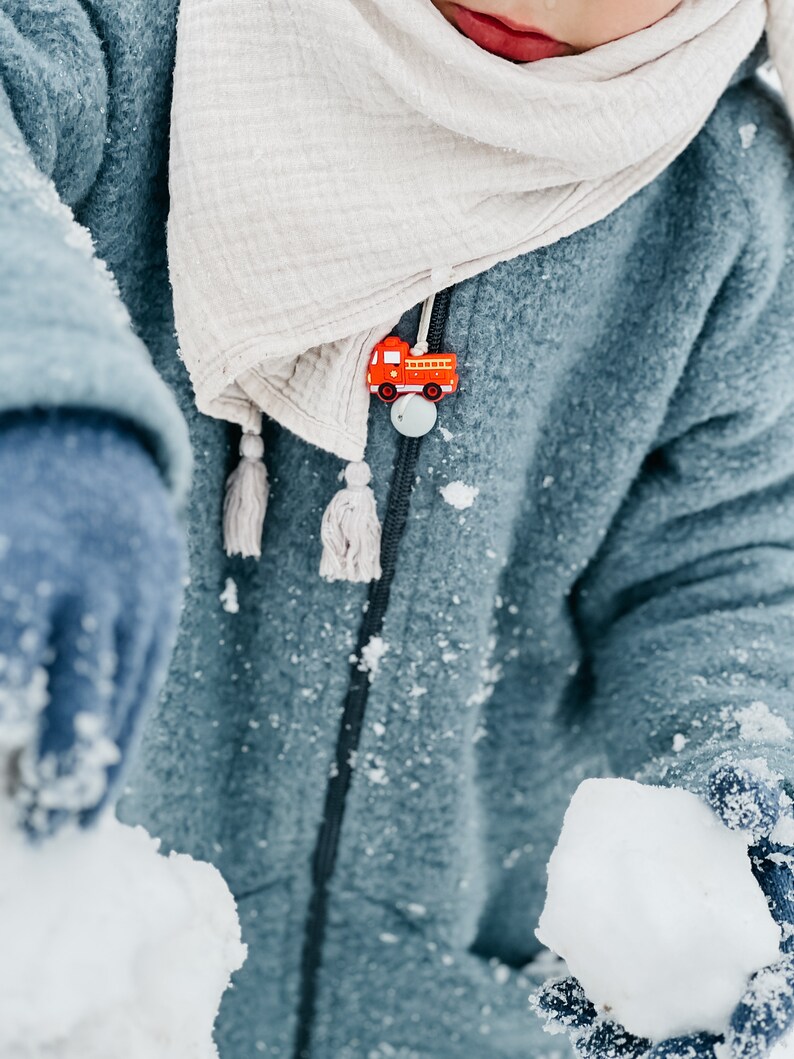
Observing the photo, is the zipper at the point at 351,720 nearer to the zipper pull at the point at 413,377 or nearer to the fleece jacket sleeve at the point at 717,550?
the zipper pull at the point at 413,377

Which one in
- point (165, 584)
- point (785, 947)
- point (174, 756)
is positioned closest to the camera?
point (165, 584)

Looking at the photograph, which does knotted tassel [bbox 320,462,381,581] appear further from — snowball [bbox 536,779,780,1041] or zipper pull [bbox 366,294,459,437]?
snowball [bbox 536,779,780,1041]

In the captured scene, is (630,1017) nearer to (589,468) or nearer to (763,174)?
(589,468)

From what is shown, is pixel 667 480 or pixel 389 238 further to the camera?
pixel 667 480

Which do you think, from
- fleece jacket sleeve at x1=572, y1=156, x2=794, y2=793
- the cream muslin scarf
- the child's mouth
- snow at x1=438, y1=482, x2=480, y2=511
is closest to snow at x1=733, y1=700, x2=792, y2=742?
fleece jacket sleeve at x1=572, y1=156, x2=794, y2=793

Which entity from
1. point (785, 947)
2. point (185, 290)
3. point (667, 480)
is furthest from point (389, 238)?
point (785, 947)

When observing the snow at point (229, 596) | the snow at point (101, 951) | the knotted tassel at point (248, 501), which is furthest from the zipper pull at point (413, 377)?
the snow at point (101, 951)

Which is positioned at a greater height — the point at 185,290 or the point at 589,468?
the point at 185,290

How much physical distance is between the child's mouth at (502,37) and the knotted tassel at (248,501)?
0.29 metres

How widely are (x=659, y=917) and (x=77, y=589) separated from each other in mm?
383

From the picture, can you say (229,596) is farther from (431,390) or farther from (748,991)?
(748,991)

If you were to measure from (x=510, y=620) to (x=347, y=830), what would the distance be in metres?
0.23

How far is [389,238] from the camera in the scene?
57 cm

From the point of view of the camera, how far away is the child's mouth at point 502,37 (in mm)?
583
